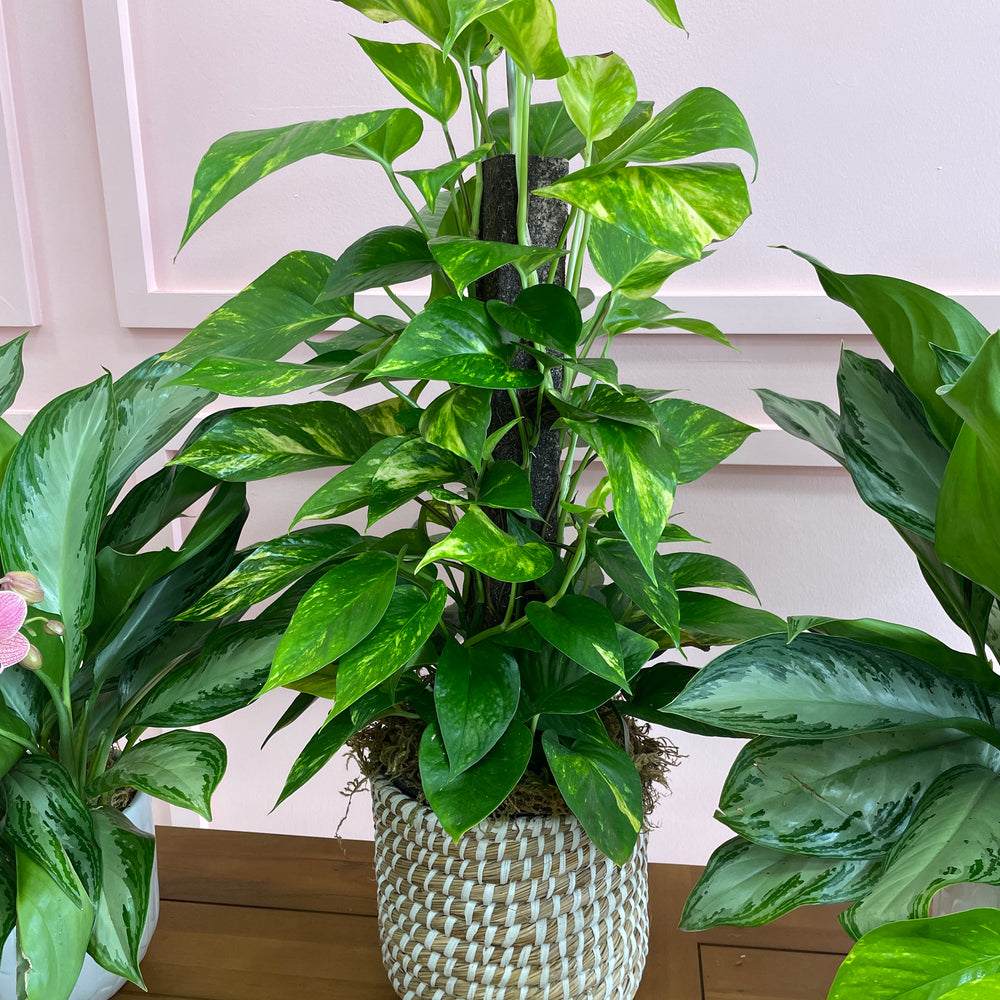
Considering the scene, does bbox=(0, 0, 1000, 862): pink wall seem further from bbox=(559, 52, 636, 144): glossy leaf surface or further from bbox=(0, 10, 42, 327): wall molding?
bbox=(559, 52, 636, 144): glossy leaf surface

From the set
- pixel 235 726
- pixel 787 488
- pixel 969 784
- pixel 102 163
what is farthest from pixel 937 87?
pixel 235 726

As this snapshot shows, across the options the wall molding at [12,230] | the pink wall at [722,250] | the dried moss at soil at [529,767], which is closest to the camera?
the dried moss at soil at [529,767]

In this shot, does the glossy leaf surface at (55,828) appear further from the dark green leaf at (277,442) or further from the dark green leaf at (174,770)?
the dark green leaf at (277,442)

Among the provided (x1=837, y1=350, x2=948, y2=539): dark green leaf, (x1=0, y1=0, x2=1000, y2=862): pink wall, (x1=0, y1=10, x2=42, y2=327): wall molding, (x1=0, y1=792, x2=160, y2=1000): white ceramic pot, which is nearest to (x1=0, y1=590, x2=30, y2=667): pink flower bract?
(x1=0, y1=792, x2=160, y2=1000): white ceramic pot

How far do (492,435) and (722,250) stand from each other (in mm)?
533

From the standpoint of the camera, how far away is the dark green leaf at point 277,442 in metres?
0.60

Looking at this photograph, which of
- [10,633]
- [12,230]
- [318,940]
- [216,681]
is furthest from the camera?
[12,230]


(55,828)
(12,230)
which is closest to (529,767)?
(55,828)

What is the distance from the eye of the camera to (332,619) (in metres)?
0.54

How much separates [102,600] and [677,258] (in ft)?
1.56

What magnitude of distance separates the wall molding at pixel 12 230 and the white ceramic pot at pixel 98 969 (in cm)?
71

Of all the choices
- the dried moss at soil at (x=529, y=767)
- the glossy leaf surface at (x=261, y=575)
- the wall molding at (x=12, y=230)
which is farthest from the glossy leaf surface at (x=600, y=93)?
the wall molding at (x=12, y=230)

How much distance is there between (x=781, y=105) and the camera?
951 mm

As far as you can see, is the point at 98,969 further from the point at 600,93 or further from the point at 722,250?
the point at 722,250
